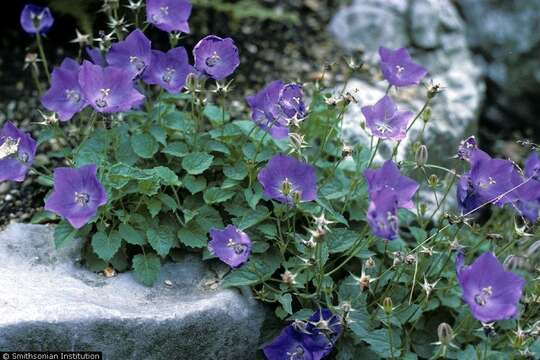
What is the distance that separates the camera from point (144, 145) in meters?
3.13

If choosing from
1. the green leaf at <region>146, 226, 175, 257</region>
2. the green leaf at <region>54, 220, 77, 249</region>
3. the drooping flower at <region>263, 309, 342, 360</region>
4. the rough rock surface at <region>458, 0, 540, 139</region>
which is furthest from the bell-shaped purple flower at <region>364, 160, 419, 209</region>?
the rough rock surface at <region>458, 0, 540, 139</region>

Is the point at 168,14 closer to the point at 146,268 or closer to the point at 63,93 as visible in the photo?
the point at 63,93

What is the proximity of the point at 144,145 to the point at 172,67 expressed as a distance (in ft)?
1.12

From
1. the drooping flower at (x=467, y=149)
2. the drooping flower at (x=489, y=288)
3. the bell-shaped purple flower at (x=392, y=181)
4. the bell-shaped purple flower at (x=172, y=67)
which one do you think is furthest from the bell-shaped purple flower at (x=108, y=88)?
the drooping flower at (x=489, y=288)

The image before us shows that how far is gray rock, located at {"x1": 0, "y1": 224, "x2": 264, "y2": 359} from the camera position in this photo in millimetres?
2682

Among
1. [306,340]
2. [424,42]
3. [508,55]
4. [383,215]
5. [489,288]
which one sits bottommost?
[508,55]

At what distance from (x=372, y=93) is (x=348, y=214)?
3.93 feet

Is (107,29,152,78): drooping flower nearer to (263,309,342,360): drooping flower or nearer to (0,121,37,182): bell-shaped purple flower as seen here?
(0,121,37,182): bell-shaped purple flower

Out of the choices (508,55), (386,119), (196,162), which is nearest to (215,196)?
(196,162)

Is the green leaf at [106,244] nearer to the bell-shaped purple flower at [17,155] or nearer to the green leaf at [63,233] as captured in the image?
the green leaf at [63,233]

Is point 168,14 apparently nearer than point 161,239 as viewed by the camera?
No

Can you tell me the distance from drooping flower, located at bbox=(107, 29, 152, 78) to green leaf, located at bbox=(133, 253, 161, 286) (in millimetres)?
729

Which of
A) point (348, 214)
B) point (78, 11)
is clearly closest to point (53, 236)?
point (348, 214)

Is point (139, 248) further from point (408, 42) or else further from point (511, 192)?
point (408, 42)
